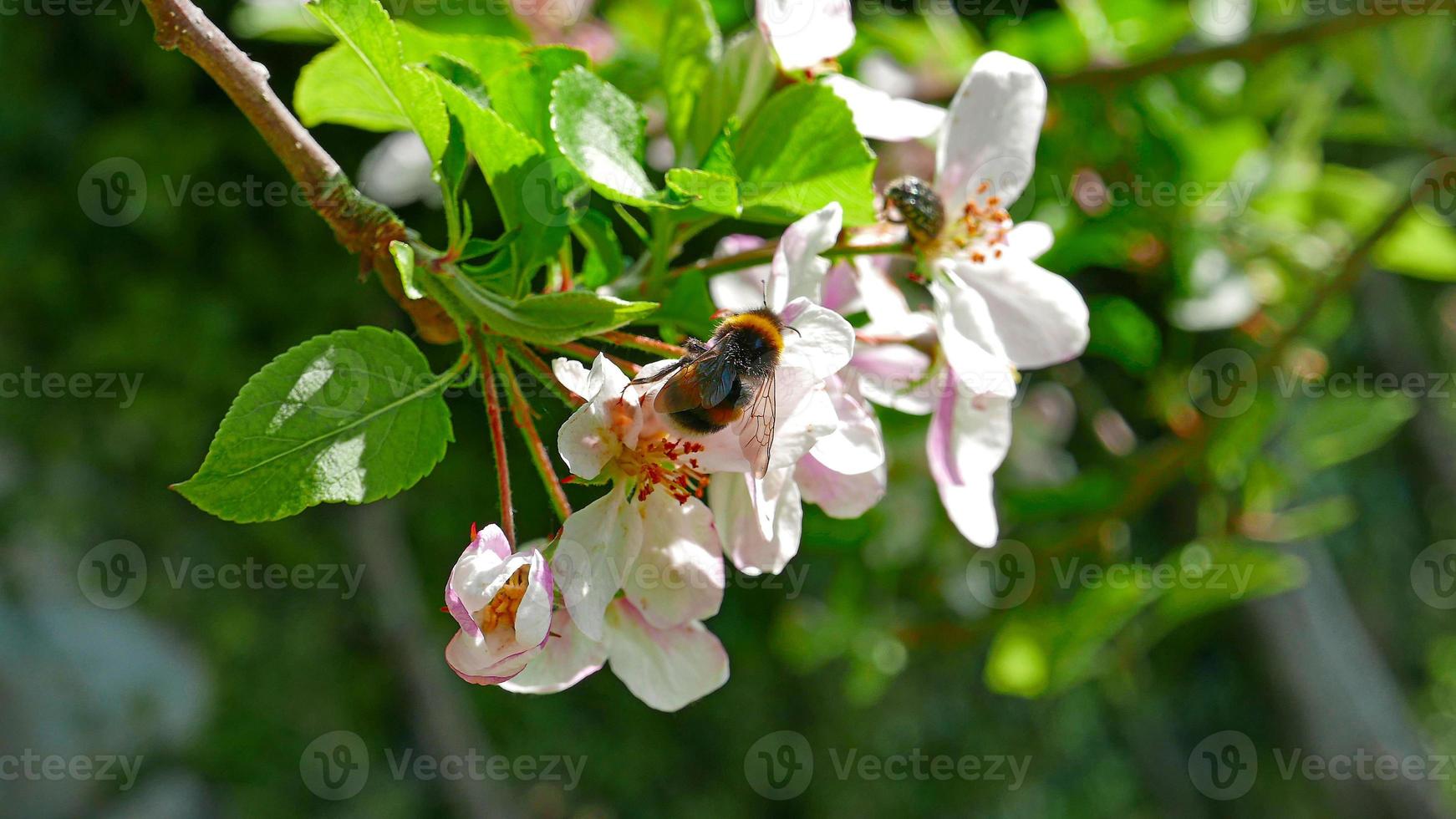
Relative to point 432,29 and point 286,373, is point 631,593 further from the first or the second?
point 432,29

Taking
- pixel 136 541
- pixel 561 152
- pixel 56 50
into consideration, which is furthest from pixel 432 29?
pixel 136 541

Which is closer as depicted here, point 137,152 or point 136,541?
point 137,152

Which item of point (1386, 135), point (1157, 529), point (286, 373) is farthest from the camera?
point (1157, 529)

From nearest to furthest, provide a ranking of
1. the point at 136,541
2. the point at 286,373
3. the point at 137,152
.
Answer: the point at 286,373, the point at 137,152, the point at 136,541
